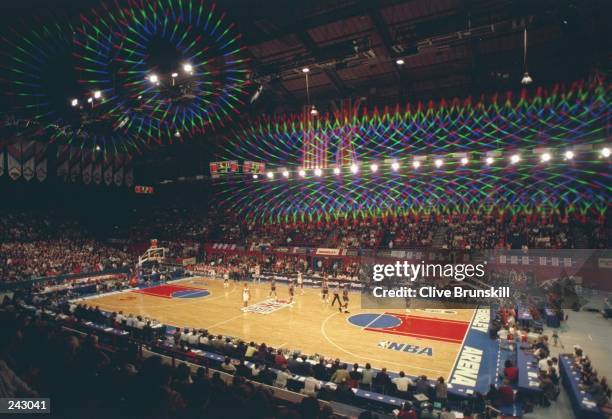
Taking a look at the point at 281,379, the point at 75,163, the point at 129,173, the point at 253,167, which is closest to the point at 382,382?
the point at 281,379

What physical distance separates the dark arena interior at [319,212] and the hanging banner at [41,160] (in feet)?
1.13

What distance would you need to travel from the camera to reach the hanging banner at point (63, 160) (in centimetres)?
3778

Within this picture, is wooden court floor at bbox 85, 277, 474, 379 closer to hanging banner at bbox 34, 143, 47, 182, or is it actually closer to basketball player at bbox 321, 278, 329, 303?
basketball player at bbox 321, 278, 329, 303

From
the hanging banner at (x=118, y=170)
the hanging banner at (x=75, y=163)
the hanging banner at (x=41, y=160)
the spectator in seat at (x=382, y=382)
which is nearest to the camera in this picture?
the spectator in seat at (x=382, y=382)

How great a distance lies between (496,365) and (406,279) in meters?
13.9

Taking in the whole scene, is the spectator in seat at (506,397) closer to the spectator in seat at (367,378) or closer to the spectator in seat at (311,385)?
the spectator in seat at (367,378)

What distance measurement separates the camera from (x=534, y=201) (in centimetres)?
2670

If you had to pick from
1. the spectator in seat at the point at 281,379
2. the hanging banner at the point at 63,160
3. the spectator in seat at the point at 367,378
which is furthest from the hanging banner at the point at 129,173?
the spectator in seat at the point at 367,378

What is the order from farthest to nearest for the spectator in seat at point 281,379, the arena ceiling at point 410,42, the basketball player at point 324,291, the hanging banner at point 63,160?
1. the hanging banner at point 63,160
2. the basketball player at point 324,291
3. the arena ceiling at point 410,42
4. the spectator in seat at point 281,379

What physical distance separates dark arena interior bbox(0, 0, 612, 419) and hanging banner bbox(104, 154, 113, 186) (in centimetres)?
18

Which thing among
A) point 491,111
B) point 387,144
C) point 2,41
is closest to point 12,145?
point 2,41

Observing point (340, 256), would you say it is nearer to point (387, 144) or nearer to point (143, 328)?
point (387, 144)

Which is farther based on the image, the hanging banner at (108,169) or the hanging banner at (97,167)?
the hanging banner at (108,169)

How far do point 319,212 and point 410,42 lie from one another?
22.8 meters
